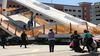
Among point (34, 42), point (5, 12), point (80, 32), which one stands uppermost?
point (5, 12)

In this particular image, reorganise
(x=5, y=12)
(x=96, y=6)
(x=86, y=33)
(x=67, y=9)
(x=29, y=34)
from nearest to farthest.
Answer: (x=86, y=33) → (x=29, y=34) → (x=5, y=12) → (x=67, y=9) → (x=96, y=6)

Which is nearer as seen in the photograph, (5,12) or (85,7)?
(5,12)

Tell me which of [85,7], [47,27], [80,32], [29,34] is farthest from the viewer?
[85,7]

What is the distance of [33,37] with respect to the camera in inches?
854

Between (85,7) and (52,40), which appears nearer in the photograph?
(52,40)

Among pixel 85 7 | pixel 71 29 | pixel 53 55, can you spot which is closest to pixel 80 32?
pixel 71 29

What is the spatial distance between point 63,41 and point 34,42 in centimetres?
411

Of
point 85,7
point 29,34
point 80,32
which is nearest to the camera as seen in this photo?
point 80,32

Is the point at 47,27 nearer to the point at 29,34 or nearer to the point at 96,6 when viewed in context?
the point at 29,34

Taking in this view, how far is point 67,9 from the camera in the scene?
75.2m

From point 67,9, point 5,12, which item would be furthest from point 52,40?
point 67,9

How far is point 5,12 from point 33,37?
833 inches

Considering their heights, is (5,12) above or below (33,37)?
above

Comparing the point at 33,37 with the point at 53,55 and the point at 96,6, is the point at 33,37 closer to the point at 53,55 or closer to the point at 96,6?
the point at 53,55
